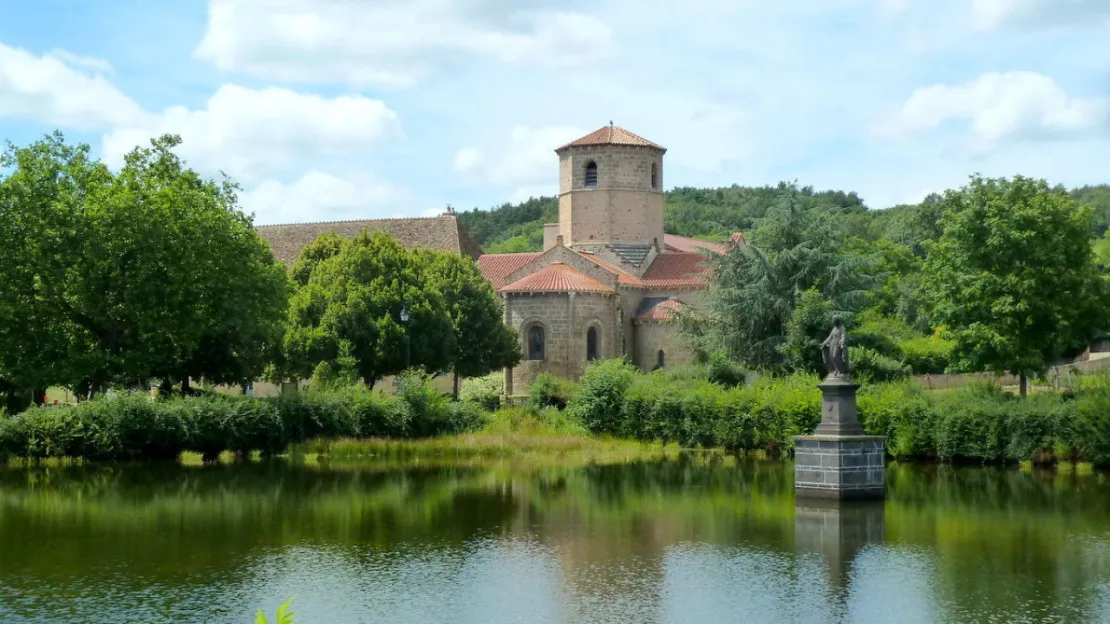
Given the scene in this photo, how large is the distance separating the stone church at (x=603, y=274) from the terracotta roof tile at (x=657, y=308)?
54 mm

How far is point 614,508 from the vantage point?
2398 cm

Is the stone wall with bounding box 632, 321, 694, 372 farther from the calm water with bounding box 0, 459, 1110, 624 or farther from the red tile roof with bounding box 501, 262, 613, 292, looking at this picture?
the calm water with bounding box 0, 459, 1110, 624

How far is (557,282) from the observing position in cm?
5328

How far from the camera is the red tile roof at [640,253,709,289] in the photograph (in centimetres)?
5547

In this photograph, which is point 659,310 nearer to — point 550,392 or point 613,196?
point 613,196

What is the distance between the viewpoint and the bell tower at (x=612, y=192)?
5766 centimetres

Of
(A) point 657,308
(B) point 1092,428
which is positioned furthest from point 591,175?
(B) point 1092,428

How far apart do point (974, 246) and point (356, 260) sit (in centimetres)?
2074

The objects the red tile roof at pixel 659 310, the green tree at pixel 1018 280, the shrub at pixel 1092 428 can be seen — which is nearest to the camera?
the shrub at pixel 1092 428

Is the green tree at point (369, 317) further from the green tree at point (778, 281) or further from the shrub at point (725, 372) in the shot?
the green tree at point (778, 281)

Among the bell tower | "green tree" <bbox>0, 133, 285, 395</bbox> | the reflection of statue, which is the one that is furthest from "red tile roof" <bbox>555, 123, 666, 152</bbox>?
the reflection of statue

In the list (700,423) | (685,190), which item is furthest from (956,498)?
(685,190)

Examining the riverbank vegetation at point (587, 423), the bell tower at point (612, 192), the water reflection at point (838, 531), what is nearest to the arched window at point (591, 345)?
the bell tower at point (612, 192)

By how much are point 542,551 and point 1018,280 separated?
915 inches
